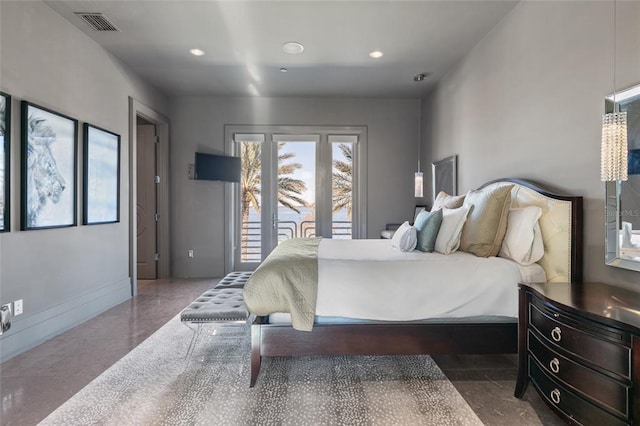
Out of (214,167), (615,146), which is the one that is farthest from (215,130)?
(615,146)

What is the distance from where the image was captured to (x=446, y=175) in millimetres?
4047

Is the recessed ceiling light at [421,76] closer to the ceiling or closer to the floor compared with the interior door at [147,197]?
closer to the ceiling

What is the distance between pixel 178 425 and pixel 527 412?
194 centimetres

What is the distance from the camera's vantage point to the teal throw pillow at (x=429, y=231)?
2426 mm

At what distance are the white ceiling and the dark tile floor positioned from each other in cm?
290

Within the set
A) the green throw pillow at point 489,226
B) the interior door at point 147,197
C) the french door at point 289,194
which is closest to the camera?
the green throw pillow at point 489,226

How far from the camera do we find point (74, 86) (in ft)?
9.94

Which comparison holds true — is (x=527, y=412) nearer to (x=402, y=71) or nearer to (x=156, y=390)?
(x=156, y=390)

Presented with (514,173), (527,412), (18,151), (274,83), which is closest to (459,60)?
(514,173)

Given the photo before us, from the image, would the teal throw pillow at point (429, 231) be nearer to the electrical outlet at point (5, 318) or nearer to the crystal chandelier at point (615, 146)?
the crystal chandelier at point (615, 146)

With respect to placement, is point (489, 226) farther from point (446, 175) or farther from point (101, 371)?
point (101, 371)

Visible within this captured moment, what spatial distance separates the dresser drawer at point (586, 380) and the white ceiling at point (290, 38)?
106 inches

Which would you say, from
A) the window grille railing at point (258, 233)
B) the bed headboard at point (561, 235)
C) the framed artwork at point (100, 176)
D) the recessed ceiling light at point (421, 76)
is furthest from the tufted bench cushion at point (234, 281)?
the recessed ceiling light at point (421, 76)

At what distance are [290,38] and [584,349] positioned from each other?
3339 mm
